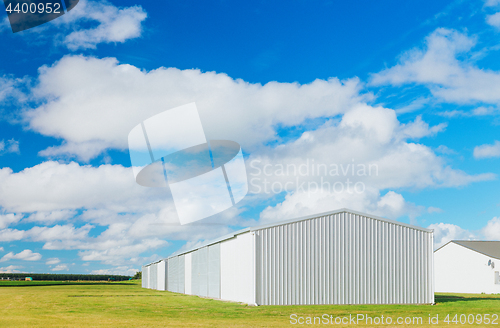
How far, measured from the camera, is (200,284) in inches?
1346

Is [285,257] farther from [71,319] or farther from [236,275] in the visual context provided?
[71,319]

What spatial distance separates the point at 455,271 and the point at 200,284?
27517 mm

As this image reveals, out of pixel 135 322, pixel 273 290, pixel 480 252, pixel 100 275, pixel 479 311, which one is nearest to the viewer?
pixel 135 322

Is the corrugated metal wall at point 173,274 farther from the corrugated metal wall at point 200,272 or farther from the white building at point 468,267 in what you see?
the white building at point 468,267

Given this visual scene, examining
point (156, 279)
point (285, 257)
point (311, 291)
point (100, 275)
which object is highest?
point (285, 257)

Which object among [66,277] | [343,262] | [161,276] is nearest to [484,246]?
[343,262]

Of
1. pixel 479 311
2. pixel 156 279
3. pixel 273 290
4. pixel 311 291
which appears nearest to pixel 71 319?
pixel 273 290

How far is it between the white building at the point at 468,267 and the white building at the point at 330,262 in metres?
21.3

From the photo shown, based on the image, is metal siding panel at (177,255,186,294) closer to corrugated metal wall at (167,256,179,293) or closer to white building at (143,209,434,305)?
corrugated metal wall at (167,256,179,293)

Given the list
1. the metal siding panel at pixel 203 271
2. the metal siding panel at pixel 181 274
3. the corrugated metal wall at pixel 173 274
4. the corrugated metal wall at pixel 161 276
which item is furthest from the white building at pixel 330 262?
the corrugated metal wall at pixel 161 276

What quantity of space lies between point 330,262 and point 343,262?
0.77 m

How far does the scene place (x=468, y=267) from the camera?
45.5 meters

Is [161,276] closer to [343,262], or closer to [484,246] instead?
[484,246]

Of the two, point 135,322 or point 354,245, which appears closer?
point 135,322
